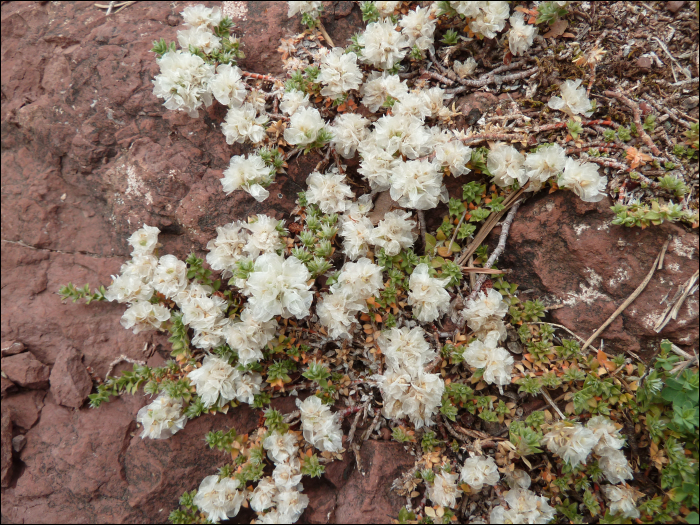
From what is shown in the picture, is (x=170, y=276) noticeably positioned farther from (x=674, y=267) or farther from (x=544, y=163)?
(x=674, y=267)

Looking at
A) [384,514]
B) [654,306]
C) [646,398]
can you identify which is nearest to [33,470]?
[384,514]

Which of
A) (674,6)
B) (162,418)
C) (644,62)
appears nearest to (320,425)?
(162,418)

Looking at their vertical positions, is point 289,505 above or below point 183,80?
below

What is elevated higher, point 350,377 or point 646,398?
point 646,398

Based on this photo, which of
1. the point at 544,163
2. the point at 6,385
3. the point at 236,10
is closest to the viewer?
the point at 544,163

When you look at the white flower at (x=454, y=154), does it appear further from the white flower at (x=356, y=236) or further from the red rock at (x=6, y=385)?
the red rock at (x=6, y=385)

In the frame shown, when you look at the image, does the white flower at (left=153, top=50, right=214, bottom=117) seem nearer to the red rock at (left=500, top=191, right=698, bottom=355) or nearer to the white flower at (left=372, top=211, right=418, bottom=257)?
the white flower at (left=372, top=211, right=418, bottom=257)

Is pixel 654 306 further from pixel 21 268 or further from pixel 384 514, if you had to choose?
pixel 21 268
